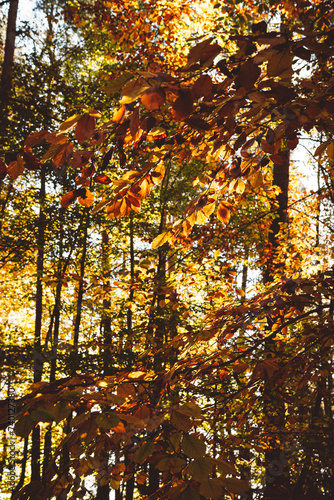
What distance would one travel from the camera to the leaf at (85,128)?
1.06 metres

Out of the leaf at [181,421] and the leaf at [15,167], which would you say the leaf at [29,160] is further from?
the leaf at [181,421]

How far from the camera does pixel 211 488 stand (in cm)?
88

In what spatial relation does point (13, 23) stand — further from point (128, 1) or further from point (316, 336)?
point (316, 336)

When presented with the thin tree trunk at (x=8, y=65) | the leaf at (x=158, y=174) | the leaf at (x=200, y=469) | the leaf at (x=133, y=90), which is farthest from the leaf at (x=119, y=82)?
the thin tree trunk at (x=8, y=65)

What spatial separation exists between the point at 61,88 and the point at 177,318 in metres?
4.55

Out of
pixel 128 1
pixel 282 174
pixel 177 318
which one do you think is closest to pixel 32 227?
pixel 177 318

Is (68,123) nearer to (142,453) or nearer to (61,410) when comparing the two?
(61,410)

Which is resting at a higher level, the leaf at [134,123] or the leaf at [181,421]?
the leaf at [134,123]

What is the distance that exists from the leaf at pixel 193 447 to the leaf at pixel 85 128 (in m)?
0.93

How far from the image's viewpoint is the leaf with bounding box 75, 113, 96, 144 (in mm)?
1057

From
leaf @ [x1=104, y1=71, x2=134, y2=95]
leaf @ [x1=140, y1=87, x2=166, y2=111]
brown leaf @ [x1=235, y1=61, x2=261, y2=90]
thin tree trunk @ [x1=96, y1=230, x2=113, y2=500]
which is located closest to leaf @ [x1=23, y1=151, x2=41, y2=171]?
leaf @ [x1=104, y1=71, x2=134, y2=95]

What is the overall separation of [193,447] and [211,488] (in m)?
0.10

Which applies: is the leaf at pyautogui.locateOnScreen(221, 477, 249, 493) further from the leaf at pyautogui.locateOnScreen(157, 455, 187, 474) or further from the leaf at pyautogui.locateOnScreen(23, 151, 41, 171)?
the leaf at pyautogui.locateOnScreen(23, 151, 41, 171)

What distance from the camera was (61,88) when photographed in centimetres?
614
